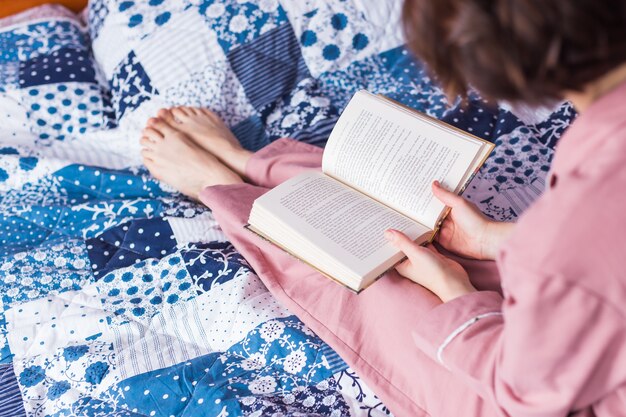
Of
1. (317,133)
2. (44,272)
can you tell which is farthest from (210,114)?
(44,272)

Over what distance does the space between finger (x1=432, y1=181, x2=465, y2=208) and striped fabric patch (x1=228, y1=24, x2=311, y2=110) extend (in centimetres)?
56

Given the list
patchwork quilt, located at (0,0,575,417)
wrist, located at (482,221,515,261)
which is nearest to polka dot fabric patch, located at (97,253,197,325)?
patchwork quilt, located at (0,0,575,417)

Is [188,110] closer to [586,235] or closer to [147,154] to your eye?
[147,154]

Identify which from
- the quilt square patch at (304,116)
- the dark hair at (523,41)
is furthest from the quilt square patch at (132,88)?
the dark hair at (523,41)

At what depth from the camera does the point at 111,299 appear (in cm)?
104

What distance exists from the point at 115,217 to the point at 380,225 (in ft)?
1.69

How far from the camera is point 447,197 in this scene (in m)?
0.91

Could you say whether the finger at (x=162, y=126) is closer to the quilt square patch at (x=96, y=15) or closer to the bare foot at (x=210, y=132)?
the bare foot at (x=210, y=132)

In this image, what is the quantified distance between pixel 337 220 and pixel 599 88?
1.39 feet

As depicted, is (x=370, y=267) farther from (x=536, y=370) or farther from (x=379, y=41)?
(x=379, y=41)

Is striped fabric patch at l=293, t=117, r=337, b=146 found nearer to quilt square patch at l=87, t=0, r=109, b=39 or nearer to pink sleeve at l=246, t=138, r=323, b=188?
pink sleeve at l=246, t=138, r=323, b=188

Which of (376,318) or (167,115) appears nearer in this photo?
(376,318)

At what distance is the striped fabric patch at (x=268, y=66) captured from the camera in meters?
1.38

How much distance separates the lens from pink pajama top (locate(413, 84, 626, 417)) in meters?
0.53
